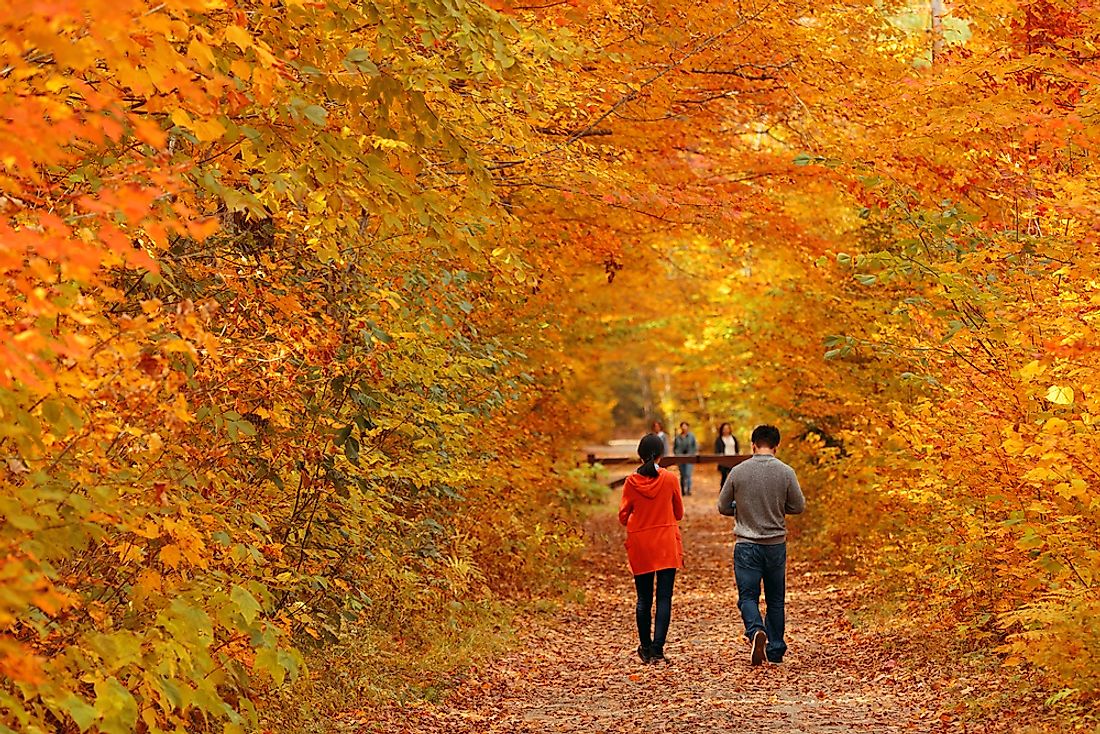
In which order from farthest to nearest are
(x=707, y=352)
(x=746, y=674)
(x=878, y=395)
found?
(x=707, y=352) < (x=878, y=395) < (x=746, y=674)

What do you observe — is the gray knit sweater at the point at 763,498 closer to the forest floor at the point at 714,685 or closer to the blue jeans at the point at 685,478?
the forest floor at the point at 714,685

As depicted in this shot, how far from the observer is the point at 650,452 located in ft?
36.4

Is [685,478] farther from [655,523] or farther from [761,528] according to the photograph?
[761,528]

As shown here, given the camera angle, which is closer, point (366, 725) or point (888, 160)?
point (366, 725)

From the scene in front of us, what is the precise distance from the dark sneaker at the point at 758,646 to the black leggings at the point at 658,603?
0.79m

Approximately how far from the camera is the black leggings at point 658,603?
11.2m

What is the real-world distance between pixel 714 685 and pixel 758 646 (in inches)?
33.4

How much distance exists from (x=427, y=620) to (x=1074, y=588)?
5.69 meters

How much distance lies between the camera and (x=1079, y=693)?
7.22m

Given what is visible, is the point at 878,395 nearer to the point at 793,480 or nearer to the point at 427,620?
the point at 793,480

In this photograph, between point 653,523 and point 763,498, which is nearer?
point 763,498

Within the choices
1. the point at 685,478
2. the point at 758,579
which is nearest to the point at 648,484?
the point at 758,579

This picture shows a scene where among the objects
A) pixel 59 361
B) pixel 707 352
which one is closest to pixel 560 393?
pixel 707 352

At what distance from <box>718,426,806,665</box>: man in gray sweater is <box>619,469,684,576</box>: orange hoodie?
47 cm
